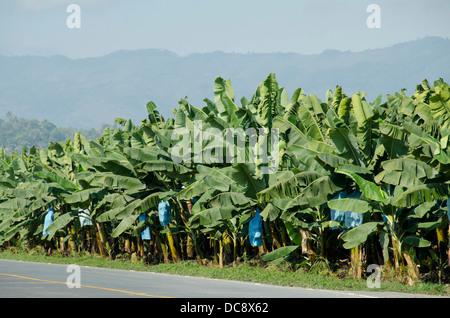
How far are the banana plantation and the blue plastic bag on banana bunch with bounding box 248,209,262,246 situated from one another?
0.03 meters

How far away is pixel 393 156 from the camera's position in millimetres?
15945

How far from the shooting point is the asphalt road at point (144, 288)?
46.9 ft

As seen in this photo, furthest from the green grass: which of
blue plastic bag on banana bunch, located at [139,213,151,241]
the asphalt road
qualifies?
blue plastic bag on banana bunch, located at [139,213,151,241]

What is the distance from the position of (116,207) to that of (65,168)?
736cm

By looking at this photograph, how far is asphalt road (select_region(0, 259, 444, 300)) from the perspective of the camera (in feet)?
46.9

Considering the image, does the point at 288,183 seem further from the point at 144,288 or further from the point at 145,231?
the point at 145,231

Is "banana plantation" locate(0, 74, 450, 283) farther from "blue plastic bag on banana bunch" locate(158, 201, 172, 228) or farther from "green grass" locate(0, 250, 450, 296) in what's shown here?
"green grass" locate(0, 250, 450, 296)

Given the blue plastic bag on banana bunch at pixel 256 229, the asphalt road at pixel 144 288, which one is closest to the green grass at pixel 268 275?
the asphalt road at pixel 144 288

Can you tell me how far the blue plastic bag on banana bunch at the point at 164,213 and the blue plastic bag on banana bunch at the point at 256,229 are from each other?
4.15m

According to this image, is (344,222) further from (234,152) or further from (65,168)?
(65,168)

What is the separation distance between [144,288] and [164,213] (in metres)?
6.63

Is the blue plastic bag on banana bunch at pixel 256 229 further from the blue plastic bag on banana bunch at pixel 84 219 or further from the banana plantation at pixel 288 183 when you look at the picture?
the blue plastic bag on banana bunch at pixel 84 219

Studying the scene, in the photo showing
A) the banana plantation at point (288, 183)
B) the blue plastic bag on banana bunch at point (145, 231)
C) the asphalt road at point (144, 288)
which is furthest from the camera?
the blue plastic bag on banana bunch at point (145, 231)
